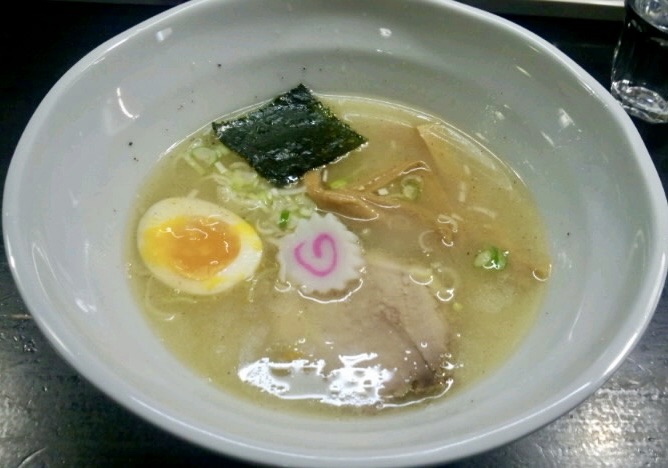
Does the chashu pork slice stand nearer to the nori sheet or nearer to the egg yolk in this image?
the egg yolk


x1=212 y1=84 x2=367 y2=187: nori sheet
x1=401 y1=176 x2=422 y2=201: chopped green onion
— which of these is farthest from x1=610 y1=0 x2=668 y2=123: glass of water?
x1=212 y1=84 x2=367 y2=187: nori sheet

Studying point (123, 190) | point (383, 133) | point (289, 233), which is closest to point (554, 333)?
point (289, 233)

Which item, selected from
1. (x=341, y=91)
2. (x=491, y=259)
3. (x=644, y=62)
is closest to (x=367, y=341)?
(x=491, y=259)

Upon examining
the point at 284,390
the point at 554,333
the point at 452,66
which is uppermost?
the point at 452,66

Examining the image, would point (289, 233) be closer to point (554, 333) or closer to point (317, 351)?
point (317, 351)

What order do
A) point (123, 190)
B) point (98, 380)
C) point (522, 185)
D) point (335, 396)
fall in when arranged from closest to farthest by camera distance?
point (98, 380) < point (335, 396) < point (123, 190) < point (522, 185)
